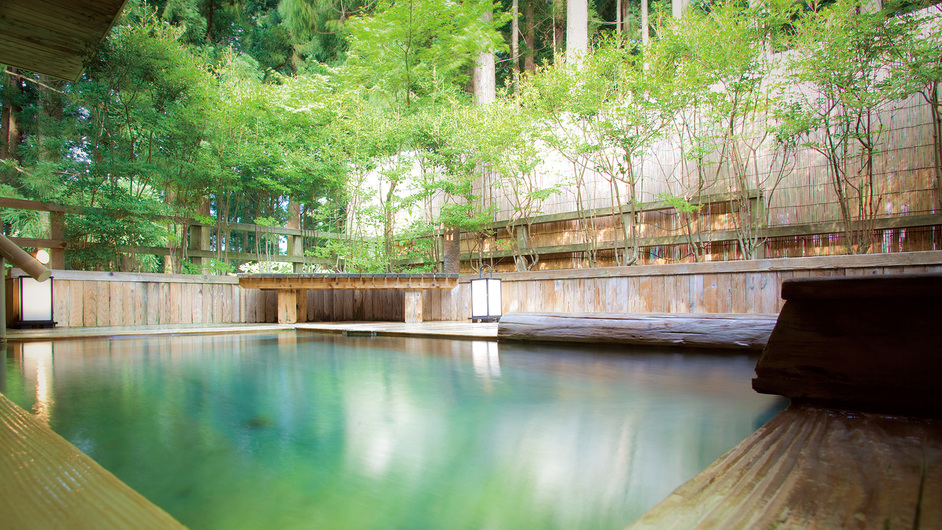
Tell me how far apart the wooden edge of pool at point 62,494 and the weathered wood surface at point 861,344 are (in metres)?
1.65

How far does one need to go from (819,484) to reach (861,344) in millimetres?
813

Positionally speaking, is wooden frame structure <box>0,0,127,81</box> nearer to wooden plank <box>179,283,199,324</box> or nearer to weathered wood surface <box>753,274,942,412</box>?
weathered wood surface <box>753,274,942,412</box>

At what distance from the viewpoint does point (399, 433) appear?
139 cm

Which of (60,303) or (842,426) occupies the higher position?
(60,303)

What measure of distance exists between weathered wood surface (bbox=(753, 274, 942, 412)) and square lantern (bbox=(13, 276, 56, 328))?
6880 mm

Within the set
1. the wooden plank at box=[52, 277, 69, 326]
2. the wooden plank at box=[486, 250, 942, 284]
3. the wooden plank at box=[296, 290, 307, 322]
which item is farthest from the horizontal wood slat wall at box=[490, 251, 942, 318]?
the wooden plank at box=[52, 277, 69, 326]

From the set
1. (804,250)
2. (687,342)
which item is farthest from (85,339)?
(804,250)

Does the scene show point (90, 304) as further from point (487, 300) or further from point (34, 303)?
point (487, 300)

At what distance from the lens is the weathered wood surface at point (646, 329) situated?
3111 mm

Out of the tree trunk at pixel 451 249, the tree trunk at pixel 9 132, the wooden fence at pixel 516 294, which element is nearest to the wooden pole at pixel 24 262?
the wooden fence at pixel 516 294

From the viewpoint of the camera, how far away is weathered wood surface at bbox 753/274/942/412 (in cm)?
122

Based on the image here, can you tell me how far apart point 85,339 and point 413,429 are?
4.62 meters

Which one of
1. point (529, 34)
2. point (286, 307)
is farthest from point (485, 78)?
point (286, 307)

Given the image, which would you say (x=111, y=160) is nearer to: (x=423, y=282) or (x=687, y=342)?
(x=423, y=282)
